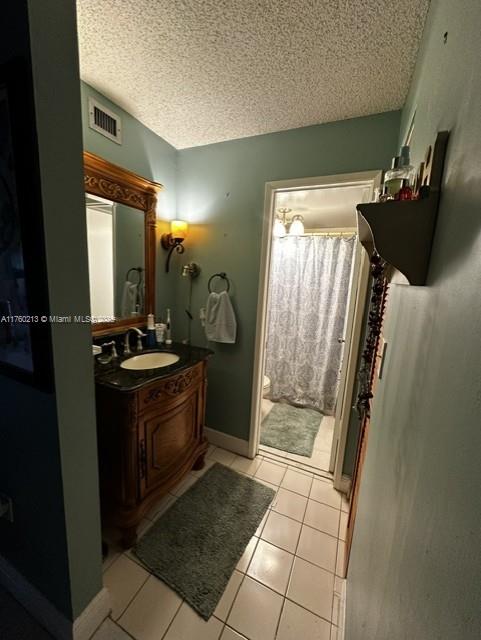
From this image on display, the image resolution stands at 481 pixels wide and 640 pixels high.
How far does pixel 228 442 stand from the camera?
219cm

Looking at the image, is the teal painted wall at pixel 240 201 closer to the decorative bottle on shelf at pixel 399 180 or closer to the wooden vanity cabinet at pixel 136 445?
the wooden vanity cabinet at pixel 136 445

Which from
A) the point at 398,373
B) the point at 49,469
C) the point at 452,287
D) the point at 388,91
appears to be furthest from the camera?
the point at 388,91

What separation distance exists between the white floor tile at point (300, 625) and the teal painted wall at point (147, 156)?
74.5 inches

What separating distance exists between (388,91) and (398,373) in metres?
1.51

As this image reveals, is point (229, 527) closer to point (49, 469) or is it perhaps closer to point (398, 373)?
point (49, 469)

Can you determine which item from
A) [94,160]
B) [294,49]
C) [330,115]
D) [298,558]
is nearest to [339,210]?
[330,115]

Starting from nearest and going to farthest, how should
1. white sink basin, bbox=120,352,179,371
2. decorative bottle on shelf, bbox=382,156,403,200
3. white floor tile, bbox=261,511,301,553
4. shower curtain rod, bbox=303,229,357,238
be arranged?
decorative bottle on shelf, bbox=382,156,403,200, white floor tile, bbox=261,511,301,553, white sink basin, bbox=120,352,179,371, shower curtain rod, bbox=303,229,357,238

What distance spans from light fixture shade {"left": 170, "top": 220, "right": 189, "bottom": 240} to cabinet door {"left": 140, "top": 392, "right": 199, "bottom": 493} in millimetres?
1208

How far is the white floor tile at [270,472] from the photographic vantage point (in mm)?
1921

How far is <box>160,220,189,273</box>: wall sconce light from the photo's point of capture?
204 cm

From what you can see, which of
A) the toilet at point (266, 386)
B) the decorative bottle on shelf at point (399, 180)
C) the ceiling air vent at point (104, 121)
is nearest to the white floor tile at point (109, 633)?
the decorative bottle on shelf at point (399, 180)

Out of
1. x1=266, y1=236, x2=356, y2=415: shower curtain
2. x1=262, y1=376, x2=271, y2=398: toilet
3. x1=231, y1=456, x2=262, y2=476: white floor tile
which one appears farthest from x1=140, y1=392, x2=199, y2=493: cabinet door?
x1=266, y1=236, x2=356, y2=415: shower curtain

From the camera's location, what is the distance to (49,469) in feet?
2.96

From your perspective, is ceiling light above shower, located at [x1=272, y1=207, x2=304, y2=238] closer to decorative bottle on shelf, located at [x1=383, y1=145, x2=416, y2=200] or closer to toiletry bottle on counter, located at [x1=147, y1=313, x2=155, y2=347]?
toiletry bottle on counter, located at [x1=147, y1=313, x2=155, y2=347]
